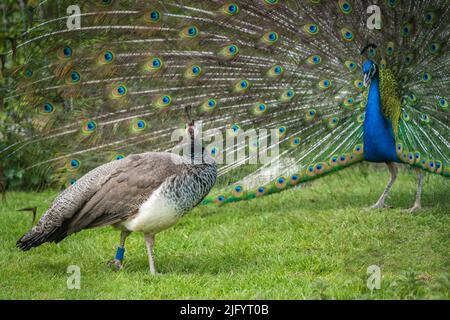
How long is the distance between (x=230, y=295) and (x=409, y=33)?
10.1 ft

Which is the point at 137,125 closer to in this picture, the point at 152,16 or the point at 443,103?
the point at 152,16

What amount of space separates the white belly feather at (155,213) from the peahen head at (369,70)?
2.07 m

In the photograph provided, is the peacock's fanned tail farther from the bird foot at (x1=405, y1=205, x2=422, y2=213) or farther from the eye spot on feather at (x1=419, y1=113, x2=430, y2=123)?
the bird foot at (x1=405, y1=205, x2=422, y2=213)

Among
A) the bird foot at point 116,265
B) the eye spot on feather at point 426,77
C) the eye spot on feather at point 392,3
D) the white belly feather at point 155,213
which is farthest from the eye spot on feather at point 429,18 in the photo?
the bird foot at point 116,265

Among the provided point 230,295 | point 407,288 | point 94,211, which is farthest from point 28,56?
point 407,288

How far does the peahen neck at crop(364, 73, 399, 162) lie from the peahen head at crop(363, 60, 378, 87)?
0.09 metres

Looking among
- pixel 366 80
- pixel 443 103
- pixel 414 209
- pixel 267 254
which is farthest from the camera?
pixel 414 209

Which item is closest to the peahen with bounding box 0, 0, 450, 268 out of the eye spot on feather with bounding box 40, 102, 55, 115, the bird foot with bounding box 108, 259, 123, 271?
the eye spot on feather with bounding box 40, 102, 55, 115

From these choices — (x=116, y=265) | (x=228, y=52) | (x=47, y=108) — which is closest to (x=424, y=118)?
(x=228, y=52)

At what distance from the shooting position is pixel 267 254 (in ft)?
17.3

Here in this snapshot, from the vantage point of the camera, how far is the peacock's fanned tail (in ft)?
18.3

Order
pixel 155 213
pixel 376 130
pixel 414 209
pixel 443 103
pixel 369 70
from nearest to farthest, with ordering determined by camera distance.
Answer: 1. pixel 155 213
2. pixel 369 70
3. pixel 376 130
4. pixel 443 103
5. pixel 414 209

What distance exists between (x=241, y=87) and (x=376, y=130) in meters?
1.23

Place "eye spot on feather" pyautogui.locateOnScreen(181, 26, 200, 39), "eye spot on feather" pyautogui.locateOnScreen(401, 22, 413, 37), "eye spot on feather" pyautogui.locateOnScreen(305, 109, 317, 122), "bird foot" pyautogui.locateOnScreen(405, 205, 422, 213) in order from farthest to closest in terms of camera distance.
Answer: "bird foot" pyautogui.locateOnScreen(405, 205, 422, 213)
"eye spot on feather" pyautogui.locateOnScreen(305, 109, 317, 122)
"eye spot on feather" pyautogui.locateOnScreen(401, 22, 413, 37)
"eye spot on feather" pyautogui.locateOnScreen(181, 26, 200, 39)
